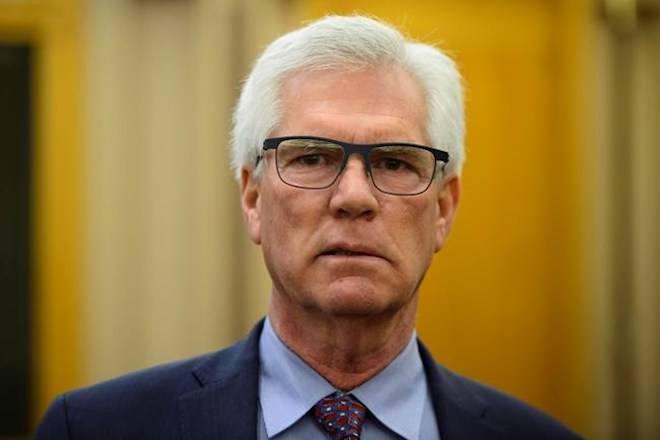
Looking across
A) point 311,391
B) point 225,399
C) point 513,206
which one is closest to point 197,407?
point 225,399

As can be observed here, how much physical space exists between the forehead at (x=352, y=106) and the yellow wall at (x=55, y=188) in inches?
115

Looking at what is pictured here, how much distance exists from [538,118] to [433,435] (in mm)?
3161

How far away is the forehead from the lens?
2.17 meters

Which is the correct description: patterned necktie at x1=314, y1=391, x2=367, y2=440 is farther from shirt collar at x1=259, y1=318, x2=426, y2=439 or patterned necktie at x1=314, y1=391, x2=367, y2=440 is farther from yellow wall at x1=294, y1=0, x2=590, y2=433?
yellow wall at x1=294, y1=0, x2=590, y2=433

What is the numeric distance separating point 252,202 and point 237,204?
2.71 metres

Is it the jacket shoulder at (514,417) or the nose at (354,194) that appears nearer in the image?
the nose at (354,194)

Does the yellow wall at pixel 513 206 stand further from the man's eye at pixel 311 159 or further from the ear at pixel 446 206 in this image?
the man's eye at pixel 311 159

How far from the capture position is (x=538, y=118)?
17.2 feet

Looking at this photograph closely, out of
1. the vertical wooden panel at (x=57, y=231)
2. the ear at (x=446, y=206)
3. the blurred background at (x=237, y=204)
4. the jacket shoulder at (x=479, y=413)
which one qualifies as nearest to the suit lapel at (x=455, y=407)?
the jacket shoulder at (x=479, y=413)

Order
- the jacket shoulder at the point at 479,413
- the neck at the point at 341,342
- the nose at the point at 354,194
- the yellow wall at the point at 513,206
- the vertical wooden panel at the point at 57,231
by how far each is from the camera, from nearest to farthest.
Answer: the nose at the point at 354,194 → the neck at the point at 341,342 → the jacket shoulder at the point at 479,413 → the vertical wooden panel at the point at 57,231 → the yellow wall at the point at 513,206

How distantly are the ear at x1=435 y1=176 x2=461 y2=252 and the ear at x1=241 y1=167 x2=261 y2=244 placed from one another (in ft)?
1.24

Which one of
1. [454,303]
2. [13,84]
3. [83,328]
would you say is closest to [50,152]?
[13,84]

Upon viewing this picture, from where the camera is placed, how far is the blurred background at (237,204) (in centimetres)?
495

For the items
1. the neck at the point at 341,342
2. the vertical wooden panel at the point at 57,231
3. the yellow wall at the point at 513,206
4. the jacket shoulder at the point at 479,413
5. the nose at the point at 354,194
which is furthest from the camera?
the yellow wall at the point at 513,206
